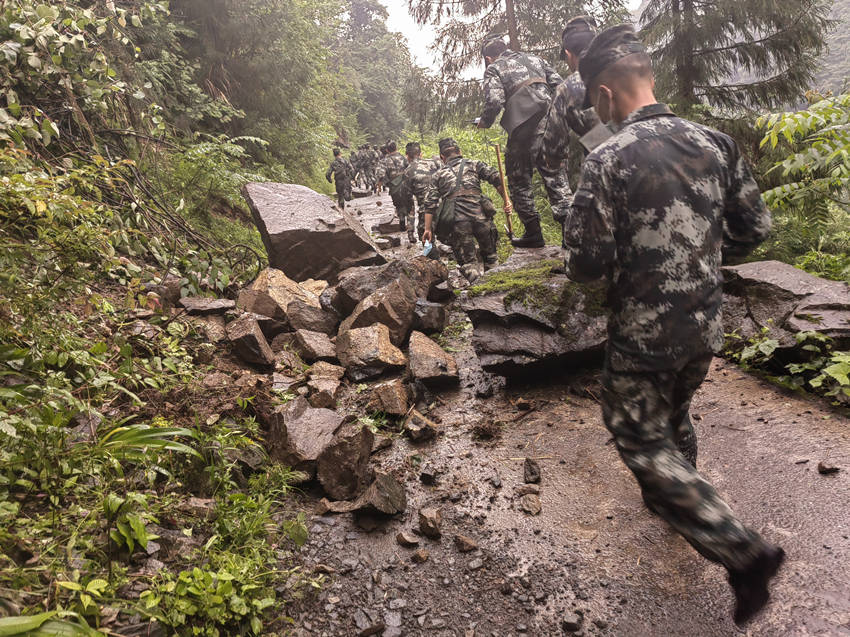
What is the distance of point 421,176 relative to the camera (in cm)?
930

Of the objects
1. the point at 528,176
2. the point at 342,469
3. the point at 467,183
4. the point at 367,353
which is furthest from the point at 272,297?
the point at 528,176

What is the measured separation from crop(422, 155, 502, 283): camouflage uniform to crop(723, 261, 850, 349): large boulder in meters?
3.51

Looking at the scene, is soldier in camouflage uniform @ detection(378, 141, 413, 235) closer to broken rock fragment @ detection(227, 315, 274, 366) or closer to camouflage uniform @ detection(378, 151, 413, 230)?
camouflage uniform @ detection(378, 151, 413, 230)

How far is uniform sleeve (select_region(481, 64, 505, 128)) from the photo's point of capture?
566 centimetres

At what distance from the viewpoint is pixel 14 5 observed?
3084 mm

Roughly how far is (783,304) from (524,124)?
11.4ft

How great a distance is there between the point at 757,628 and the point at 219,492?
285 cm

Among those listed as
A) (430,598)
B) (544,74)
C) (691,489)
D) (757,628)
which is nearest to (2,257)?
(430,598)

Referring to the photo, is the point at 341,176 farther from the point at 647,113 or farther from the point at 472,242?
the point at 647,113

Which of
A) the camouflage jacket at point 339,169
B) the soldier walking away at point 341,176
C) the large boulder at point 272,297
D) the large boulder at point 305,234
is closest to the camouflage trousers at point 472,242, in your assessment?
the large boulder at point 305,234

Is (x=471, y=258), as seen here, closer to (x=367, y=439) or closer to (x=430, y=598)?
(x=367, y=439)

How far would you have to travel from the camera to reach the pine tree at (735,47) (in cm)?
757

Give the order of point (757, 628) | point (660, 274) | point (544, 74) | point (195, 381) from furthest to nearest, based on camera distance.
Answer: point (544, 74) < point (195, 381) < point (660, 274) < point (757, 628)

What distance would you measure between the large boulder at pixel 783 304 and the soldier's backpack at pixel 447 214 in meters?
3.79
